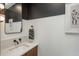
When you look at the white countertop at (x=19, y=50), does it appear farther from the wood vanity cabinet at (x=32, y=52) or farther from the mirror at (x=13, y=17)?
the mirror at (x=13, y=17)

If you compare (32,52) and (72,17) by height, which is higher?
(72,17)

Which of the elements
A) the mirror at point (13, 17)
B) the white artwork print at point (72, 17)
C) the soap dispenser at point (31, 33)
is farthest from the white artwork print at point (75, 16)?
the mirror at point (13, 17)

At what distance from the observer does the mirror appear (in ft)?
5.14

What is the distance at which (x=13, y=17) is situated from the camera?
5.16 feet

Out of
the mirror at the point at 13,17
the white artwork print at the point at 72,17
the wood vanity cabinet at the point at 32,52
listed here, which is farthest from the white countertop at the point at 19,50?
the white artwork print at the point at 72,17

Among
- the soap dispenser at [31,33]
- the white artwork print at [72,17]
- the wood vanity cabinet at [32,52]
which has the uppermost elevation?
the white artwork print at [72,17]

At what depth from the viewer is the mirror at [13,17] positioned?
5.14 ft

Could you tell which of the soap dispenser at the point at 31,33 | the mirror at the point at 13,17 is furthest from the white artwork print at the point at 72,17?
the mirror at the point at 13,17

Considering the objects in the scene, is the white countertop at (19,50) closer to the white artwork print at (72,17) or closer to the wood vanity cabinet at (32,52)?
the wood vanity cabinet at (32,52)

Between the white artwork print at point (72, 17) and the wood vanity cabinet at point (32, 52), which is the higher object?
the white artwork print at point (72, 17)

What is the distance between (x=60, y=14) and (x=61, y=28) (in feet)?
0.49

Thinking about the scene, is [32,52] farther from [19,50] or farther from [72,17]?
[72,17]

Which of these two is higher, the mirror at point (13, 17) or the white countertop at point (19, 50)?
the mirror at point (13, 17)

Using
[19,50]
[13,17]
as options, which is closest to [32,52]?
[19,50]
